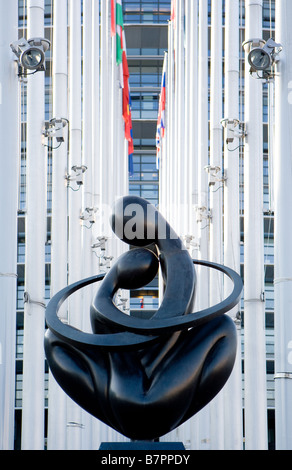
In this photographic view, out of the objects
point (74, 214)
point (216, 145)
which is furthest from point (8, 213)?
point (216, 145)

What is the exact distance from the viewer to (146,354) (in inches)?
418

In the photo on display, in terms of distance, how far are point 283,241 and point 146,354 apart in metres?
4.10

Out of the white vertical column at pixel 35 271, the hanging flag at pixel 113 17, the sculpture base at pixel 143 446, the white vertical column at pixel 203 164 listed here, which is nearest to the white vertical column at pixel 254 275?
the white vertical column at pixel 35 271

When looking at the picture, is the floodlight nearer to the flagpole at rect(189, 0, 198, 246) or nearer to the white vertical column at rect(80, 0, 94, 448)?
the white vertical column at rect(80, 0, 94, 448)

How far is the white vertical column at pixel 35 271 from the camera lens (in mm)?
16953

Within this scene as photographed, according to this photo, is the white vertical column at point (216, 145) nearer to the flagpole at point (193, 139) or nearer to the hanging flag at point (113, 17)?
the flagpole at point (193, 139)

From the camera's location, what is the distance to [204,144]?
26.2m

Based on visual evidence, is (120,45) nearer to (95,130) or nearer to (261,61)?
(95,130)

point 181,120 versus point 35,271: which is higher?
point 181,120

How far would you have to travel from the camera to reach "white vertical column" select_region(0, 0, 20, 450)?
14.2 m

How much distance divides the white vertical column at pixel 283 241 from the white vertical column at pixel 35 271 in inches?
210

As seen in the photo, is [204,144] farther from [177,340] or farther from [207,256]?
[177,340]
